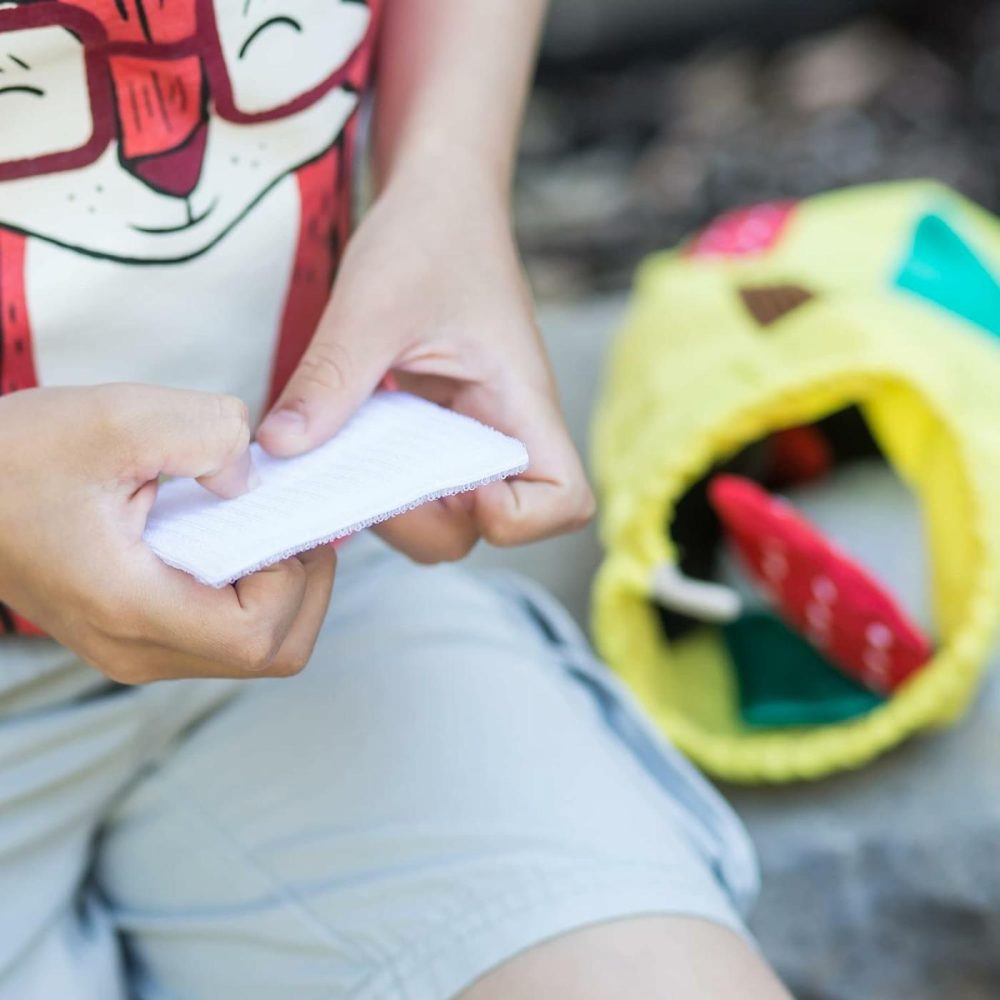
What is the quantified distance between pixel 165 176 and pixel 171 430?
15cm

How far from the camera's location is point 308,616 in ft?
1.46

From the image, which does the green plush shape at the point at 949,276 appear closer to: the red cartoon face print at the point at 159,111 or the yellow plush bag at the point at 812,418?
the yellow plush bag at the point at 812,418

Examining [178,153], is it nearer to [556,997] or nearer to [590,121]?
[556,997]

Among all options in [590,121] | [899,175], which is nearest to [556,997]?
[899,175]

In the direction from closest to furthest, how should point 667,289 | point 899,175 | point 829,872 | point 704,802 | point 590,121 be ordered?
point 704,802, point 829,872, point 667,289, point 899,175, point 590,121

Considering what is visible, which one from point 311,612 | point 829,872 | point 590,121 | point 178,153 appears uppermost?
point 178,153

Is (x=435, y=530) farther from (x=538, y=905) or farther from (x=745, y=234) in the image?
(x=745, y=234)

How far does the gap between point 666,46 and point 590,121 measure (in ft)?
0.62

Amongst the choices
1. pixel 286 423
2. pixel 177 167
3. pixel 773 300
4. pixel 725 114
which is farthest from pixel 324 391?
pixel 725 114

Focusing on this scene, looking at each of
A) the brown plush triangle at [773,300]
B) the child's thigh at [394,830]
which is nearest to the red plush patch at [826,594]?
the brown plush triangle at [773,300]

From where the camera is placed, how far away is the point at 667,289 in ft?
3.41

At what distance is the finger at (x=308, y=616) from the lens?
43 cm

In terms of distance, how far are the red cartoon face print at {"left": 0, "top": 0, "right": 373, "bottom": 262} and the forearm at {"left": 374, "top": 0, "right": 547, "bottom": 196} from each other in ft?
0.15

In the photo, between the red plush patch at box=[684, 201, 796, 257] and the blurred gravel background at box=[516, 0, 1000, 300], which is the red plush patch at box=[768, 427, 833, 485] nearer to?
the red plush patch at box=[684, 201, 796, 257]
